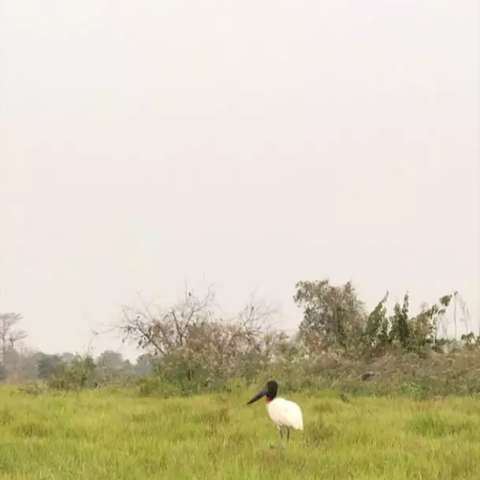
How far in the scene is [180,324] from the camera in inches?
903

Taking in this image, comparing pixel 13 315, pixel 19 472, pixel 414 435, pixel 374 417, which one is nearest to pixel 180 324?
pixel 374 417

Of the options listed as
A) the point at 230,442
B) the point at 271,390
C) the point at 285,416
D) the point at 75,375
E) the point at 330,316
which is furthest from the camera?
the point at 330,316

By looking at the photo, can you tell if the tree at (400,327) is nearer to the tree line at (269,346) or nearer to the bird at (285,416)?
the tree line at (269,346)

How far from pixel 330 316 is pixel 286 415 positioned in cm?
1644

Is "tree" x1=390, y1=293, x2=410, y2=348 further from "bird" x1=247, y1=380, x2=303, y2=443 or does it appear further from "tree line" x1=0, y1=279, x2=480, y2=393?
"bird" x1=247, y1=380, x2=303, y2=443

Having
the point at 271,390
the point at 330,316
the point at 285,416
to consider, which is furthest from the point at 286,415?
the point at 330,316

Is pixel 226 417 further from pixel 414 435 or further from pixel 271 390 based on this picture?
pixel 414 435

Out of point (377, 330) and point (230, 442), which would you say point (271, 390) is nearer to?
point (230, 442)

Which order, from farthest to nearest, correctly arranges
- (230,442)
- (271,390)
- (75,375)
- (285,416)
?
(75,375)
(271,390)
(285,416)
(230,442)

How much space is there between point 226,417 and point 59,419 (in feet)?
7.46

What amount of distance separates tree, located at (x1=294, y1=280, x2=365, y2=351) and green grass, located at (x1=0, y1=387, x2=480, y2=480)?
9860mm

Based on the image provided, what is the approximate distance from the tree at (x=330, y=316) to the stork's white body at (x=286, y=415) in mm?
13310

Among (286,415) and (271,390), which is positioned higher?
(271,390)

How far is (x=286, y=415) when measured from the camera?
834cm
